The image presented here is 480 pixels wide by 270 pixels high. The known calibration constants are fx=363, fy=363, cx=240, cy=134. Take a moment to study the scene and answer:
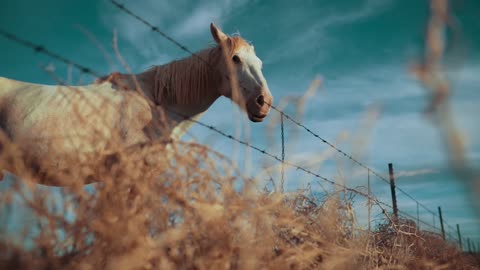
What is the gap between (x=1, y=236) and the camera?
3.59ft

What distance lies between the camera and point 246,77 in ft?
12.4

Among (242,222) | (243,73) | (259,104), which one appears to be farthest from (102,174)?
(243,73)

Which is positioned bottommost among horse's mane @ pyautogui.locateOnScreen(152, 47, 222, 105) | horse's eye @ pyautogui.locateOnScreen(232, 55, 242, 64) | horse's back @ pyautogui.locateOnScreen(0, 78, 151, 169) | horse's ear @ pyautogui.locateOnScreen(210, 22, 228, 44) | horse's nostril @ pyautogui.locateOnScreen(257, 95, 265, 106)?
horse's back @ pyautogui.locateOnScreen(0, 78, 151, 169)

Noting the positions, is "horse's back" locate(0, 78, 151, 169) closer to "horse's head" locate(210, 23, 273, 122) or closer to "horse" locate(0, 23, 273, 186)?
"horse" locate(0, 23, 273, 186)

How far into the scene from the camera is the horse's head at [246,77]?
11.8 ft

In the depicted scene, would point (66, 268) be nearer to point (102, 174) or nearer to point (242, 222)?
point (102, 174)

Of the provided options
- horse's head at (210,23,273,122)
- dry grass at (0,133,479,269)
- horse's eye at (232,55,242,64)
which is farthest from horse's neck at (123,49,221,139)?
dry grass at (0,133,479,269)

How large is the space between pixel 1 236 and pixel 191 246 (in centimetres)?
60

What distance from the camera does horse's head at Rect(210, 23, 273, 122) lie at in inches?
142

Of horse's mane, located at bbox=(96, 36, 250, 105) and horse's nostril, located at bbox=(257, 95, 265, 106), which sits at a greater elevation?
horse's mane, located at bbox=(96, 36, 250, 105)

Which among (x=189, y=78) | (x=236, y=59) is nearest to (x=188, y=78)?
(x=189, y=78)

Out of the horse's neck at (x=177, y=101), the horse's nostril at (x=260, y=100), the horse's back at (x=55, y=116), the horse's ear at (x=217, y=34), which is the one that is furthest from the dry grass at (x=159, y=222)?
the horse's ear at (x=217, y=34)

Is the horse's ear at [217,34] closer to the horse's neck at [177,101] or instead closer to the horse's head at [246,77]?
the horse's head at [246,77]

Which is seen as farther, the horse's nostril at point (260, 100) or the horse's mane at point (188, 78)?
the horse's mane at point (188, 78)
